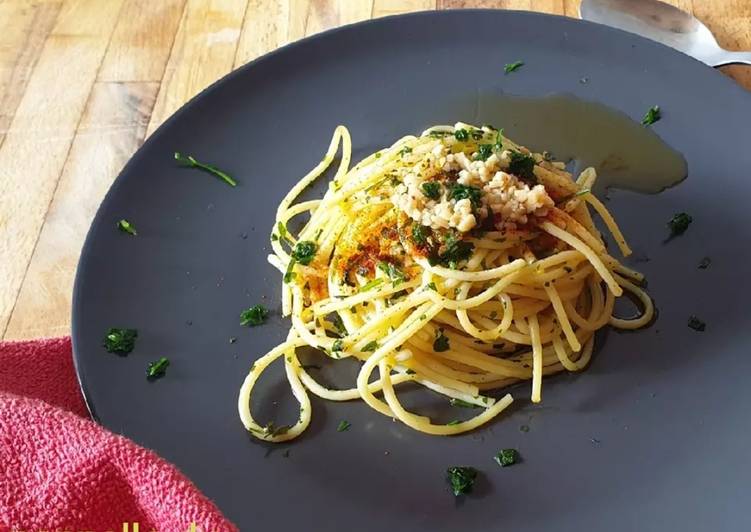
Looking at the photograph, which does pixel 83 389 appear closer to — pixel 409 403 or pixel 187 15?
pixel 409 403

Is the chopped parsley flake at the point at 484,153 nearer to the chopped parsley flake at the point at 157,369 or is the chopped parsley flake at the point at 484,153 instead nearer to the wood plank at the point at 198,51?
the chopped parsley flake at the point at 157,369

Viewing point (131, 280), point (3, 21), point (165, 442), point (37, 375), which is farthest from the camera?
point (3, 21)

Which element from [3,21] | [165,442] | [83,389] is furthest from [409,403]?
[3,21]

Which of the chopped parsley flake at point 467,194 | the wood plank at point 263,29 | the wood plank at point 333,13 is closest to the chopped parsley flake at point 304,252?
the chopped parsley flake at point 467,194

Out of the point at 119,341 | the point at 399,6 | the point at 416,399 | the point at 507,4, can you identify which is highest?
the point at 507,4

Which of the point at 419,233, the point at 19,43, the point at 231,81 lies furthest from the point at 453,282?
the point at 19,43

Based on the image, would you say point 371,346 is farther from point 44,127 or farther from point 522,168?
point 44,127
